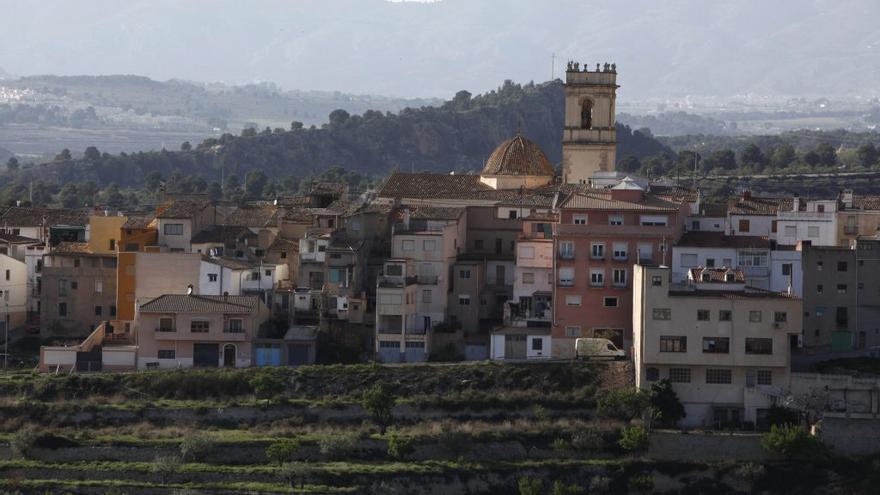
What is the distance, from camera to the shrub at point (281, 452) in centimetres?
4372

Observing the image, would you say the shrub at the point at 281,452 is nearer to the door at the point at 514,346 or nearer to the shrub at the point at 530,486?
the shrub at the point at 530,486

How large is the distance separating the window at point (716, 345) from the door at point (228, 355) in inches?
388

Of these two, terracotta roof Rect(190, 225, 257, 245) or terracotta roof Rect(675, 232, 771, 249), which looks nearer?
terracotta roof Rect(675, 232, 771, 249)

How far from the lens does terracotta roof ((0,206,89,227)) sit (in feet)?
198

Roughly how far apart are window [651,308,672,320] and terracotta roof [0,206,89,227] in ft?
62.7

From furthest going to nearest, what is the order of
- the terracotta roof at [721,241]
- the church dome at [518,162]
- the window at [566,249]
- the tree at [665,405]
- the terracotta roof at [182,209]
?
the church dome at [518,162] → the terracotta roof at [182,209] → the terracotta roof at [721,241] → the window at [566,249] → the tree at [665,405]

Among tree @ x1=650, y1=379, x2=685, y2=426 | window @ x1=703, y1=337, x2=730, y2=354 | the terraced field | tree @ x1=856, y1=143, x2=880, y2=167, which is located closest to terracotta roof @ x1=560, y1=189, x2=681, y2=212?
the terraced field

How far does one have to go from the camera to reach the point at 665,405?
1757 inches

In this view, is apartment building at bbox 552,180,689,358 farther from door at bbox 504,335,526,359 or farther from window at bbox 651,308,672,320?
window at bbox 651,308,672,320

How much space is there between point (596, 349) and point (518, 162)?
49.2 ft

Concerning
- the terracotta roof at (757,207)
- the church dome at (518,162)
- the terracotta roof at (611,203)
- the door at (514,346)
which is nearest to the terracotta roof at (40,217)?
the church dome at (518,162)

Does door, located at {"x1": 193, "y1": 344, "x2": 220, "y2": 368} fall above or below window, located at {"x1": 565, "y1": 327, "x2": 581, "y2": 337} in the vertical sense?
below

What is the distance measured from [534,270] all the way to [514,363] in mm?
3775

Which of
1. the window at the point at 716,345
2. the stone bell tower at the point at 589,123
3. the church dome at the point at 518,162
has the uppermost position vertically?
the stone bell tower at the point at 589,123
